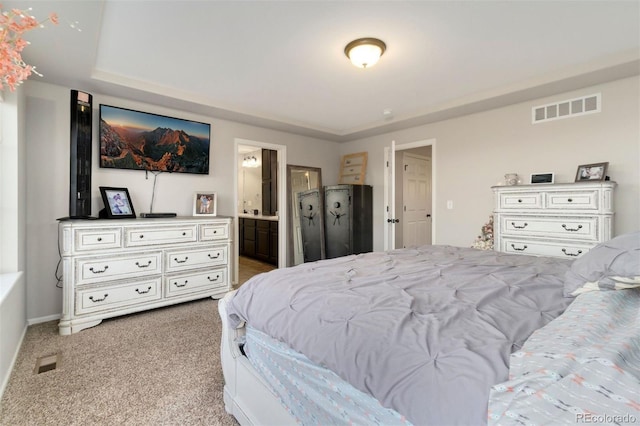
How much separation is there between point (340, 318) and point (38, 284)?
3.44 metres

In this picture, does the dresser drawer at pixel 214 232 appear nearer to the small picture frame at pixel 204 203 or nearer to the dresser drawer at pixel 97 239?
the small picture frame at pixel 204 203

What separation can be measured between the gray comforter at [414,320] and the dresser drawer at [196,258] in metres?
2.02

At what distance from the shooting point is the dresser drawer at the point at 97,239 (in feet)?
8.93

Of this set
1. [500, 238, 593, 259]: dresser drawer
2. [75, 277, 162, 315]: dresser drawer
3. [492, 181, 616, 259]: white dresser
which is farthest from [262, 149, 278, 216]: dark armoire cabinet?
[500, 238, 593, 259]: dresser drawer

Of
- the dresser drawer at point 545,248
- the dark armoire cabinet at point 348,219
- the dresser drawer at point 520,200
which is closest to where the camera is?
the dresser drawer at point 545,248

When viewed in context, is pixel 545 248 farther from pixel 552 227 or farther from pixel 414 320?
pixel 414 320

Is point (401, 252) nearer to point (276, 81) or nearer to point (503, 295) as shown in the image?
point (503, 295)

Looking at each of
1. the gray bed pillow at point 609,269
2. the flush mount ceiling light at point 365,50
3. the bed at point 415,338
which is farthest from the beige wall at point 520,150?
the gray bed pillow at point 609,269

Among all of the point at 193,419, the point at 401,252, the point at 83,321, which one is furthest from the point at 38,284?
the point at 401,252

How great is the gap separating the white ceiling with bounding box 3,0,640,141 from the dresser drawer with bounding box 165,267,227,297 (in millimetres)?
2027

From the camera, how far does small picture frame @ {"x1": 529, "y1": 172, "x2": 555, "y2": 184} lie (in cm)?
319

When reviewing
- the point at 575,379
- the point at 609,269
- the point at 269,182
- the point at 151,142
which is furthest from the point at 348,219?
the point at 575,379

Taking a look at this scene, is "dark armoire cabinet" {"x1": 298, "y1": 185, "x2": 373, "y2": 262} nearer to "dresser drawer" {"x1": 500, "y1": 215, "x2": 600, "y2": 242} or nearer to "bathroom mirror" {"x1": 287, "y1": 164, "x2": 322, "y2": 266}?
"bathroom mirror" {"x1": 287, "y1": 164, "x2": 322, "y2": 266}

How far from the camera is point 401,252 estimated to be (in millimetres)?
2398
